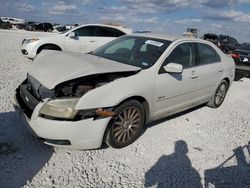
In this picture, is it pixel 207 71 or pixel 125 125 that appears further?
pixel 207 71

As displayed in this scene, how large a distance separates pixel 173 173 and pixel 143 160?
1.54ft

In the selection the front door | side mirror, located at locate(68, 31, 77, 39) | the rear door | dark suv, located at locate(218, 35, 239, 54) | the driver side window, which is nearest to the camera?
the front door

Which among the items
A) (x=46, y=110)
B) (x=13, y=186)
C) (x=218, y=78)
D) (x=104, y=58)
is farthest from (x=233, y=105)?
(x=13, y=186)

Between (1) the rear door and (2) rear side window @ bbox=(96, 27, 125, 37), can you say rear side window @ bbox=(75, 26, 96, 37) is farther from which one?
(1) the rear door

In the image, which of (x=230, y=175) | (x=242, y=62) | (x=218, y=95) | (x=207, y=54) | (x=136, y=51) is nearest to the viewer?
(x=230, y=175)

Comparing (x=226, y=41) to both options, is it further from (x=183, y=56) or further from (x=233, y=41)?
(x=183, y=56)

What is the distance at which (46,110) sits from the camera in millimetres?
3486

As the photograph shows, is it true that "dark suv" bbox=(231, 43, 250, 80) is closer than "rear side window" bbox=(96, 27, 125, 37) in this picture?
Yes

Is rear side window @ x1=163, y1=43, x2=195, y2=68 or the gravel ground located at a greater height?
rear side window @ x1=163, y1=43, x2=195, y2=68

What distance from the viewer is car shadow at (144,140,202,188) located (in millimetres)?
3447

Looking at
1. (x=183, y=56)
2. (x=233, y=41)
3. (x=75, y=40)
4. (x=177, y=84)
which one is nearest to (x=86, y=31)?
(x=75, y=40)

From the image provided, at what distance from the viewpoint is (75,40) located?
10.5 meters

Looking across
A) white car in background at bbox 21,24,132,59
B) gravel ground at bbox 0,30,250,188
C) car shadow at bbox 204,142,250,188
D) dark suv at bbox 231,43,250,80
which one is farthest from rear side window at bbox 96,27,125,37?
car shadow at bbox 204,142,250,188

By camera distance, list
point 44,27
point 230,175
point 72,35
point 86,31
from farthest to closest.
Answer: point 44,27, point 86,31, point 72,35, point 230,175
